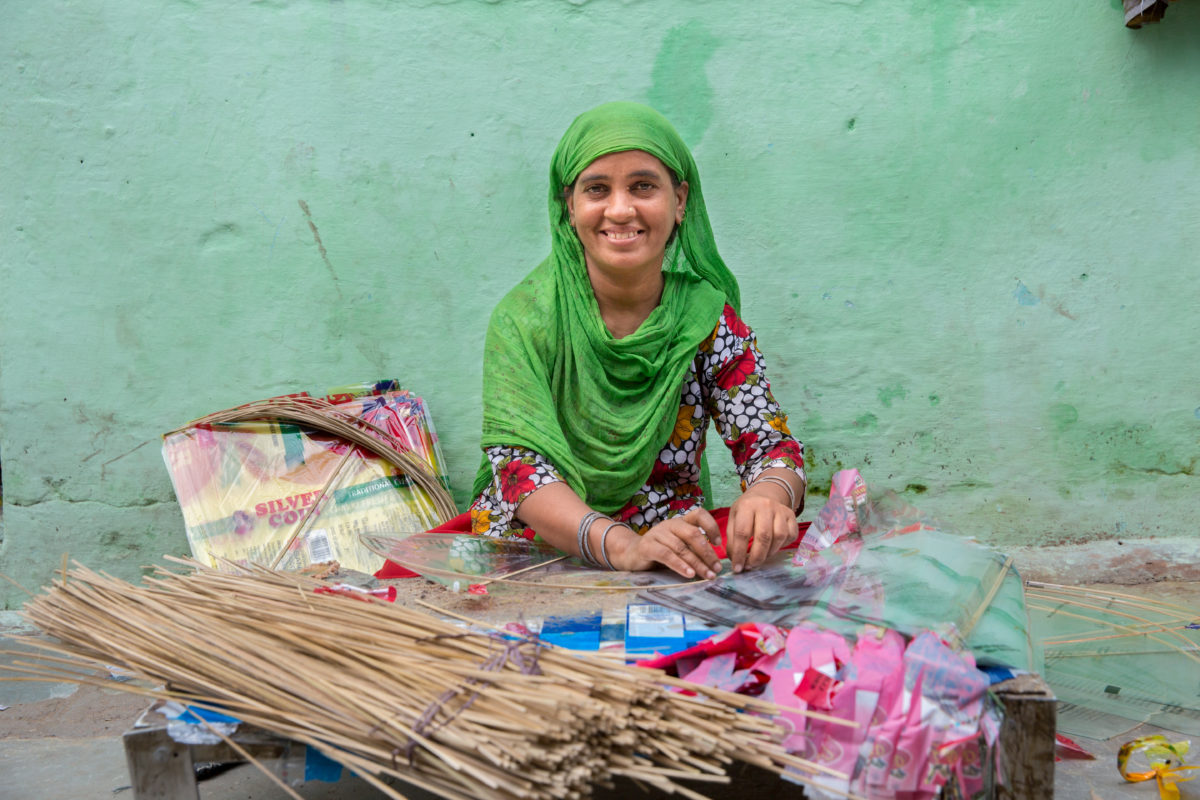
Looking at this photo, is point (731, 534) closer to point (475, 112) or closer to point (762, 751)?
point (762, 751)

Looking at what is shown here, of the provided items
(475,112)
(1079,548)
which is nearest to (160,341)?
(475,112)

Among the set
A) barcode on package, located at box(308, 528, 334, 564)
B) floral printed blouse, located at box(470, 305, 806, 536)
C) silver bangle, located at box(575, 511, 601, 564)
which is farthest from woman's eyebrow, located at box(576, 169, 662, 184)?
barcode on package, located at box(308, 528, 334, 564)

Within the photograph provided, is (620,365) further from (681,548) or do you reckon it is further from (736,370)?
(681,548)

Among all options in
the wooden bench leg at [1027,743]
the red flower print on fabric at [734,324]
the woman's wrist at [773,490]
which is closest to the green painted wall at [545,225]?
the red flower print on fabric at [734,324]

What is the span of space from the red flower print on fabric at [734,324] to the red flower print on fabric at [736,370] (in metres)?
0.05

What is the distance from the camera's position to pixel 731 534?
1.87 metres

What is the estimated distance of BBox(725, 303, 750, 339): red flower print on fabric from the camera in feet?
7.83

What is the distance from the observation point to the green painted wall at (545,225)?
9.71ft

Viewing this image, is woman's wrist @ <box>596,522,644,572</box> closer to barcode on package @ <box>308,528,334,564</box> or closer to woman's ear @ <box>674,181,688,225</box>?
woman's ear @ <box>674,181,688,225</box>

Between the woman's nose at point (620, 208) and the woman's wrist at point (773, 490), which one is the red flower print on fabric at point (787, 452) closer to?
the woman's wrist at point (773, 490)

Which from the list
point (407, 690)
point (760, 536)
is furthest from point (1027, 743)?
point (407, 690)

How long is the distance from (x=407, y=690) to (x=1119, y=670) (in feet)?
5.06

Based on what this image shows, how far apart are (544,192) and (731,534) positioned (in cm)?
156

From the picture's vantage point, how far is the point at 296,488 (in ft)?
9.70
